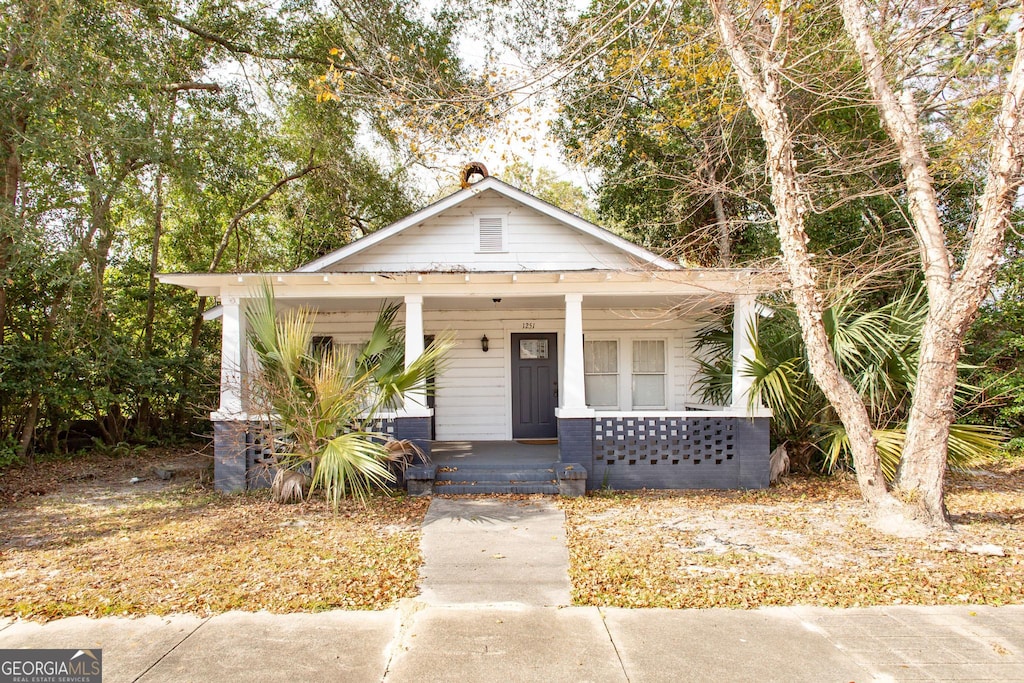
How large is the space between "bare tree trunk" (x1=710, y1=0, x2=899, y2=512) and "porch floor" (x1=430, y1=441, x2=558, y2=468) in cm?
373

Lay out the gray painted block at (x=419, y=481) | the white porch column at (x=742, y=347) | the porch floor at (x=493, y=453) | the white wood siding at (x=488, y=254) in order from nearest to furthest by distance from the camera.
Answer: the gray painted block at (x=419, y=481)
the white porch column at (x=742, y=347)
the porch floor at (x=493, y=453)
the white wood siding at (x=488, y=254)

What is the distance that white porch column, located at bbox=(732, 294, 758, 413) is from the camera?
338 inches

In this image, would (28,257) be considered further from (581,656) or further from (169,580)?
(581,656)

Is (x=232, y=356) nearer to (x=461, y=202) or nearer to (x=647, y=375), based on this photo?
(x=461, y=202)

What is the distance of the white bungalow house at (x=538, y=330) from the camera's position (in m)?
8.44

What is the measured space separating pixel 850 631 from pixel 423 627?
112 inches

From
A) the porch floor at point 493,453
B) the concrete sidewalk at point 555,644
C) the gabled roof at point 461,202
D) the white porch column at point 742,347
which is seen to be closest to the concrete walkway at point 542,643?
the concrete sidewalk at point 555,644

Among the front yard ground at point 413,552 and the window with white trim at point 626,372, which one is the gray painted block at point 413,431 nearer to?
the front yard ground at point 413,552

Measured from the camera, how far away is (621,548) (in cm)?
599

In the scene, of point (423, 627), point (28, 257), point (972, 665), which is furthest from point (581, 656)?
point (28, 257)

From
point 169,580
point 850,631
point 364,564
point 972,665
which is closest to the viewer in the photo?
point 972,665

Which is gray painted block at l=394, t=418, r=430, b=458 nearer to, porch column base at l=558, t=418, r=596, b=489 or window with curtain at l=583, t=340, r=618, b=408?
porch column base at l=558, t=418, r=596, b=489

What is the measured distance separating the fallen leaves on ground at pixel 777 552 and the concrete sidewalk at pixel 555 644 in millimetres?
260

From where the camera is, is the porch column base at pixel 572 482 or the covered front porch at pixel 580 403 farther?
the covered front porch at pixel 580 403
